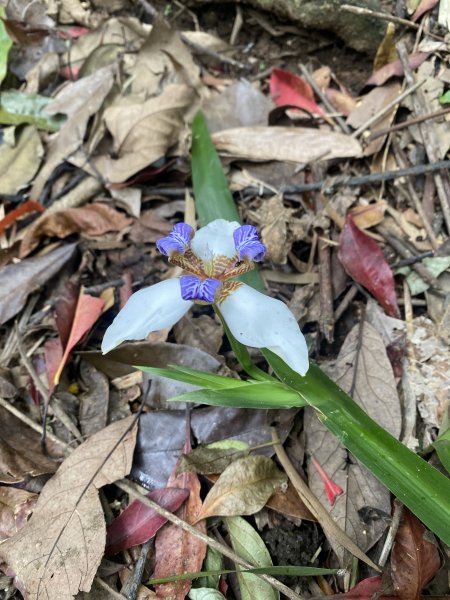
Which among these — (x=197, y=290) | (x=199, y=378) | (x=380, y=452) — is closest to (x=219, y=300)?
(x=197, y=290)

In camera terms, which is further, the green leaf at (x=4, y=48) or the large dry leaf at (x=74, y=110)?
the green leaf at (x=4, y=48)

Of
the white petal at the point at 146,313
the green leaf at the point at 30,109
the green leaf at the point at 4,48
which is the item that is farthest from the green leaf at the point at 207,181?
the green leaf at the point at 4,48

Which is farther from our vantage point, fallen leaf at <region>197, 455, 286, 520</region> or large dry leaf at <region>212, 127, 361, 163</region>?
large dry leaf at <region>212, 127, 361, 163</region>

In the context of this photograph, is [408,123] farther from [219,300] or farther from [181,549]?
[181,549]

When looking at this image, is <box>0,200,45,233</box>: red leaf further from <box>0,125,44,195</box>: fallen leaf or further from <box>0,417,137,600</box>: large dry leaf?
<box>0,417,137,600</box>: large dry leaf

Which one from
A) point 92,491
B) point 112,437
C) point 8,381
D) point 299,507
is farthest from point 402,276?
point 8,381

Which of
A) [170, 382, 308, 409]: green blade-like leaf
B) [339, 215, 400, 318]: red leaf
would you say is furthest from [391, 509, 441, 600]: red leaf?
[339, 215, 400, 318]: red leaf

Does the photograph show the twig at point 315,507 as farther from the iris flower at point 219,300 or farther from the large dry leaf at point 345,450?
the iris flower at point 219,300
